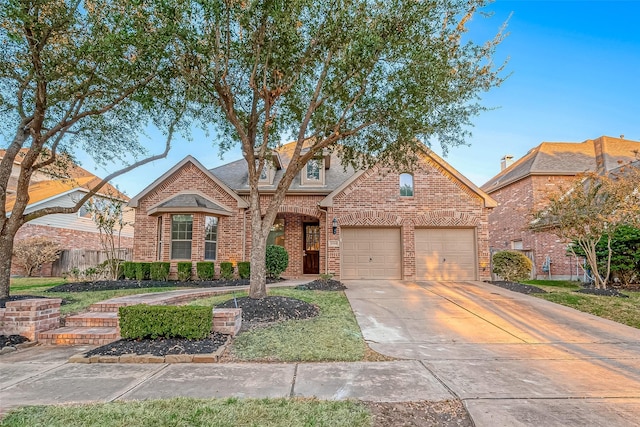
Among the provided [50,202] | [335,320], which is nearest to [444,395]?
[335,320]

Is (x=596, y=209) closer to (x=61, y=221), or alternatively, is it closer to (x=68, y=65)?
(x=68, y=65)

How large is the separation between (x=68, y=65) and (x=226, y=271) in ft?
26.8

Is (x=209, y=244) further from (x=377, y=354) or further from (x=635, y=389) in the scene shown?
(x=635, y=389)

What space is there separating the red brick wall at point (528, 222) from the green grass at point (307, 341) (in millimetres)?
14006

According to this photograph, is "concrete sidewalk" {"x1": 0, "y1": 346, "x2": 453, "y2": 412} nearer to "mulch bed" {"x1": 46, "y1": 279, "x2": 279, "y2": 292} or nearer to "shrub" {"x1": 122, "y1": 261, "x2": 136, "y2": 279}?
"mulch bed" {"x1": 46, "y1": 279, "x2": 279, "y2": 292}

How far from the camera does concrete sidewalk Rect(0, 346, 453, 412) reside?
3498 millimetres

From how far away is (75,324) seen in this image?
6.43m

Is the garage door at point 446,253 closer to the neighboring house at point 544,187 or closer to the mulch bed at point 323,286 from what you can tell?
the mulch bed at point 323,286

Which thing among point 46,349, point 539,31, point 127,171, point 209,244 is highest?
point 539,31

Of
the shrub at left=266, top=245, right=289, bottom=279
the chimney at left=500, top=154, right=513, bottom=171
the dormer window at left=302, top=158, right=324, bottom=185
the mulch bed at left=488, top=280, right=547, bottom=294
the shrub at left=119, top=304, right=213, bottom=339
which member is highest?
the chimney at left=500, top=154, right=513, bottom=171

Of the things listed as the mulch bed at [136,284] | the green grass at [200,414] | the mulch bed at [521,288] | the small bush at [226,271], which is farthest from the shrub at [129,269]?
the mulch bed at [521,288]

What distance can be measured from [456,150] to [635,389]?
21.8 feet

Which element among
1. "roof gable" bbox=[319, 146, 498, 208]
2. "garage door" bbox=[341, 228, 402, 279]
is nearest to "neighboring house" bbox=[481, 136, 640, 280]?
"roof gable" bbox=[319, 146, 498, 208]

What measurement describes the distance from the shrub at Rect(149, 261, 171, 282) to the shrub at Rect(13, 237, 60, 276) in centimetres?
827
